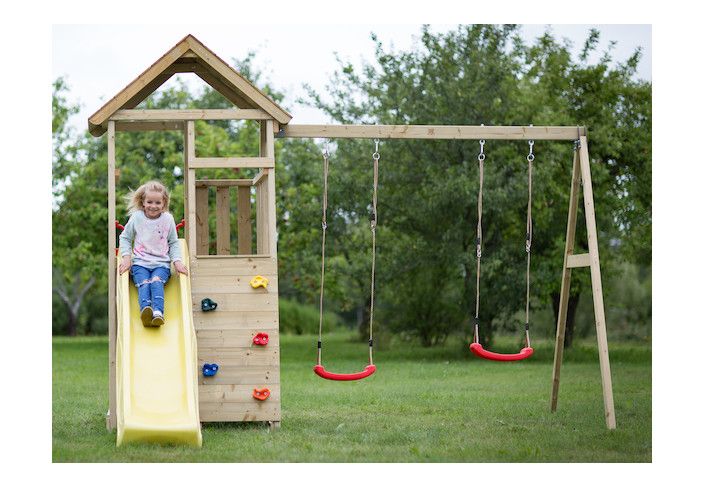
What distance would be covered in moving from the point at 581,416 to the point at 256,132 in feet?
47.5

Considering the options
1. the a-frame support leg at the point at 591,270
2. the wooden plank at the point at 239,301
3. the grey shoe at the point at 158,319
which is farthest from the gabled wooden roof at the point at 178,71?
the a-frame support leg at the point at 591,270

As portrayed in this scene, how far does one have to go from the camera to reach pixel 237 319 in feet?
30.9

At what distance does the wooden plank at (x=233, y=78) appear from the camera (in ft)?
30.6

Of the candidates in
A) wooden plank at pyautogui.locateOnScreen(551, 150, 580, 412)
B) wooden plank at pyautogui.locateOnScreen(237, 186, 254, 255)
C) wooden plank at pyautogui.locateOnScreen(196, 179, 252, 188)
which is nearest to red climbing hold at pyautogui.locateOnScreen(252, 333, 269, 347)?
wooden plank at pyautogui.locateOnScreen(237, 186, 254, 255)

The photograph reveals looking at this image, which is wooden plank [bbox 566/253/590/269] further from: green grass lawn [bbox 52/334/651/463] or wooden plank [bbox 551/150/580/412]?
green grass lawn [bbox 52/334/651/463]

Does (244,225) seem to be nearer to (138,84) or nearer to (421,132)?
(138,84)

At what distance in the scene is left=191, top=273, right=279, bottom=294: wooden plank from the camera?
9430mm

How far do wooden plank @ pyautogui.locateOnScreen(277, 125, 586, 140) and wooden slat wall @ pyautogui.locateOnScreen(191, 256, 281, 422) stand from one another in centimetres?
123

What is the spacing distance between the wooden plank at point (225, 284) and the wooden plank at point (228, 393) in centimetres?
85

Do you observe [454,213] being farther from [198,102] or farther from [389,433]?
[198,102]

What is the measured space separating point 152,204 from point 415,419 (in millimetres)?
3334

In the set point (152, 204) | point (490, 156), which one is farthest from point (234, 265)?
point (490, 156)

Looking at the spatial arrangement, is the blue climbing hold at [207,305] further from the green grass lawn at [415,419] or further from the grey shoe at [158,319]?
the green grass lawn at [415,419]

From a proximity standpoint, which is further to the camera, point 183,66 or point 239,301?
point 183,66
